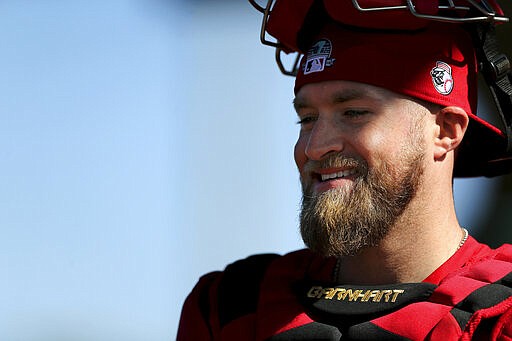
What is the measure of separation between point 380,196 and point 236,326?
561 mm

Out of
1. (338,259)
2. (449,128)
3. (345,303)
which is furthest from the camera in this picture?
(338,259)

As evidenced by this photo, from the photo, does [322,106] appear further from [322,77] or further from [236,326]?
[236,326]

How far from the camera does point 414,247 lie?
2770mm

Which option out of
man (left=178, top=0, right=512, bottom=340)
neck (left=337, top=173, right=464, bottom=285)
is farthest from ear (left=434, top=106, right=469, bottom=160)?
neck (left=337, top=173, right=464, bottom=285)

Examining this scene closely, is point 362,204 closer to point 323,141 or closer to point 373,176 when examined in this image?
point 373,176

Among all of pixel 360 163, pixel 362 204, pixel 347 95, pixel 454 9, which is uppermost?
pixel 454 9

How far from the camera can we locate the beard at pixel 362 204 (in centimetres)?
271

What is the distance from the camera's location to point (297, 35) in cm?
299

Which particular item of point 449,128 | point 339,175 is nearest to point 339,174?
point 339,175

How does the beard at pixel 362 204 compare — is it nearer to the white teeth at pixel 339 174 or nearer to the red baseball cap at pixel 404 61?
the white teeth at pixel 339 174

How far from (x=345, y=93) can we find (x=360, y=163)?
206 mm

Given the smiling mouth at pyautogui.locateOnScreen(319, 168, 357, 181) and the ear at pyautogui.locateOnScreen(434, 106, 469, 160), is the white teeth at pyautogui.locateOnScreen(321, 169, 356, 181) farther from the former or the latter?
the ear at pyautogui.locateOnScreen(434, 106, 469, 160)

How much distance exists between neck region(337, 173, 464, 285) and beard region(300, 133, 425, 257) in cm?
3

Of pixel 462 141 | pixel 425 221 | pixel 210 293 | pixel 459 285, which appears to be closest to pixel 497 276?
pixel 459 285
